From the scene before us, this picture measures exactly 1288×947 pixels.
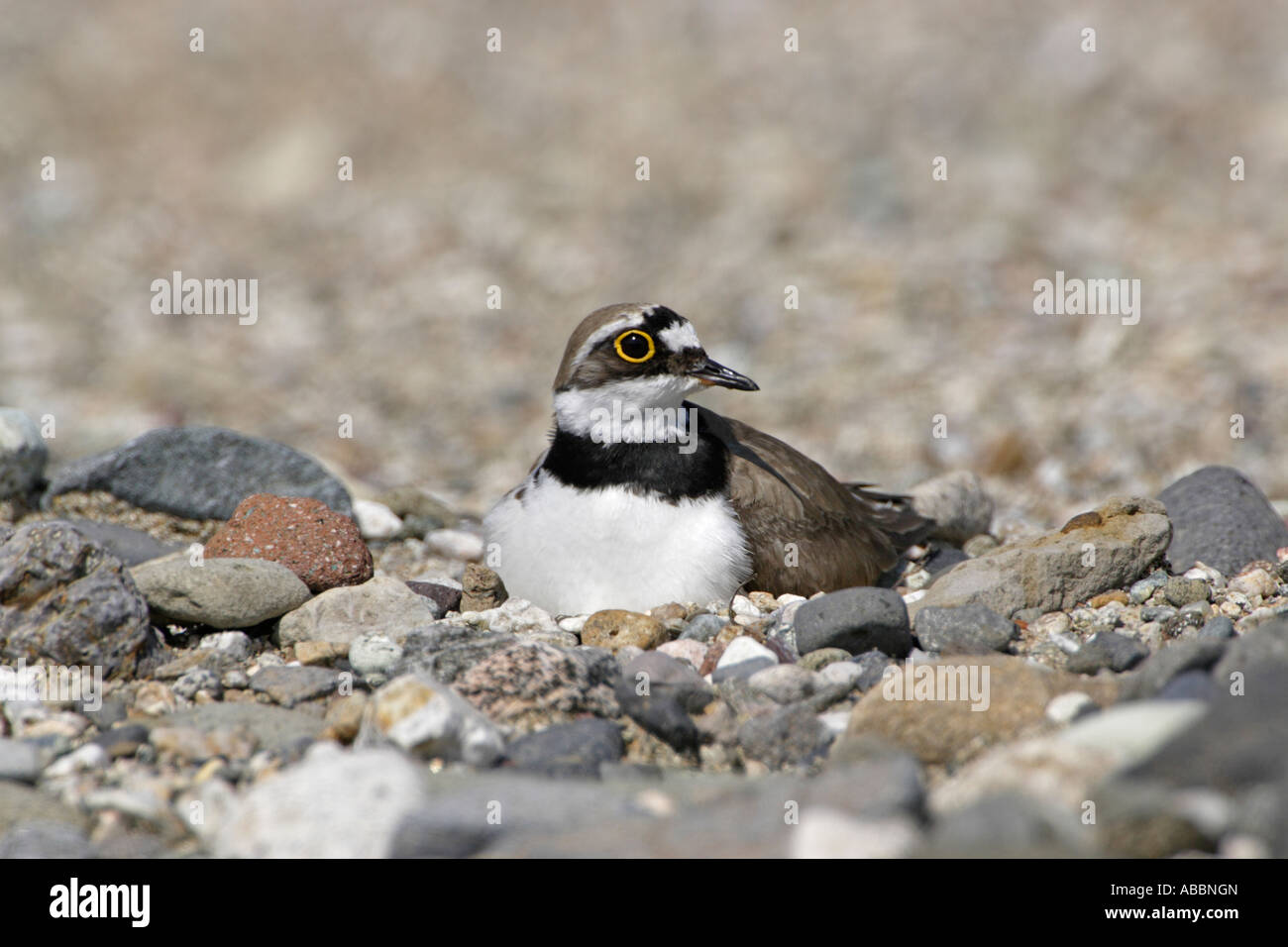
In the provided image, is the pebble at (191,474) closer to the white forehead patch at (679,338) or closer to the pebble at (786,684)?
the white forehead patch at (679,338)

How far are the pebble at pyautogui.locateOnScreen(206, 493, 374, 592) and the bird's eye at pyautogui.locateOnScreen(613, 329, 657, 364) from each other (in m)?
1.69

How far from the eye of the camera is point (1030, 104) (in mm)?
16828

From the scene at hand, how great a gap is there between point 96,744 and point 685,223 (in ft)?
40.7

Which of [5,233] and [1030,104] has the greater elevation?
[1030,104]

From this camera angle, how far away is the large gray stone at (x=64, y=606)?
5234mm

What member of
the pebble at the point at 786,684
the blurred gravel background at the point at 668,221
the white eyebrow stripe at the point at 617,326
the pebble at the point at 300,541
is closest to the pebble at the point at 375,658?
the pebble at the point at 300,541

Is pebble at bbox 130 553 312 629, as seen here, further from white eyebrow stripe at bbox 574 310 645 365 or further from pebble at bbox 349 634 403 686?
white eyebrow stripe at bbox 574 310 645 365

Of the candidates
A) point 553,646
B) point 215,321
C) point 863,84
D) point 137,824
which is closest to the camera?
point 137,824

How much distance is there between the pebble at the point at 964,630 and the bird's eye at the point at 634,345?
1675 millimetres

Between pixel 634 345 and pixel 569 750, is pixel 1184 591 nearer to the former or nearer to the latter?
pixel 634 345

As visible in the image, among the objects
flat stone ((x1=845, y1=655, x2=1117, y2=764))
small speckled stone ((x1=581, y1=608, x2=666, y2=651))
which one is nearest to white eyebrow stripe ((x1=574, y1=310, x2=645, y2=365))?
small speckled stone ((x1=581, y1=608, x2=666, y2=651))

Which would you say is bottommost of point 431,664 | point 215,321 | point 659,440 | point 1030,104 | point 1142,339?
point 431,664
